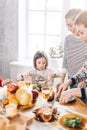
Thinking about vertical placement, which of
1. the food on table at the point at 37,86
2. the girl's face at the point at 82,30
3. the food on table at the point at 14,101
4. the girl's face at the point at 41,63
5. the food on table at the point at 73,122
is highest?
the girl's face at the point at 82,30

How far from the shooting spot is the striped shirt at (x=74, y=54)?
259 cm

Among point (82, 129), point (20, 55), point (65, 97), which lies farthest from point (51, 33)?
point (82, 129)

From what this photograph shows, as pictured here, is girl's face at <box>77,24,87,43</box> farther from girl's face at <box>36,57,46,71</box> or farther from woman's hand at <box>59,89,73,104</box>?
girl's face at <box>36,57,46,71</box>

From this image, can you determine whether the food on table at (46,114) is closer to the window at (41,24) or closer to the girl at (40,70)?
the girl at (40,70)

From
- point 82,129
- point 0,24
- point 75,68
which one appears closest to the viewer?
point 82,129

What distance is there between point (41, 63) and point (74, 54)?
0.34 meters

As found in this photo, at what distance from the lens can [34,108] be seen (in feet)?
5.88

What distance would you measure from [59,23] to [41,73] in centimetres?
109

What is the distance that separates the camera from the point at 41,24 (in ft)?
11.8

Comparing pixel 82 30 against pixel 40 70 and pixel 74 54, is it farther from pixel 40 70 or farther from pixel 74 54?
pixel 40 70

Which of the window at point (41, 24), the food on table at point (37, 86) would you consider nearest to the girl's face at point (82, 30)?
the food on table at point (37, 86)

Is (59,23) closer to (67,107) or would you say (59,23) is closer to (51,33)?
(51,33)

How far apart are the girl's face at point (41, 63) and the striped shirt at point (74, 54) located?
0.77ft

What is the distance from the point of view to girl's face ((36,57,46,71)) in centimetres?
265
